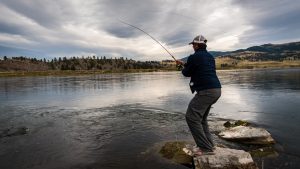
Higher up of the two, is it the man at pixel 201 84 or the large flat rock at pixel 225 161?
the man at pixel 201 84

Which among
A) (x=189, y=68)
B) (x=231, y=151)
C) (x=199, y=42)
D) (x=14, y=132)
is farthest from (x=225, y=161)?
(x=14, y=132)

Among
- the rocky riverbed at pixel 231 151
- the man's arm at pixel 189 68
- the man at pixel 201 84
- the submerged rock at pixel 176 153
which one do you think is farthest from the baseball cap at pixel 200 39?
the submerged rock at pixel 176 153

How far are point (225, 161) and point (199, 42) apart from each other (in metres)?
3.27

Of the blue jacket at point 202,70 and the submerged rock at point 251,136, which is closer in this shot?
the blue jacket at point 202,70

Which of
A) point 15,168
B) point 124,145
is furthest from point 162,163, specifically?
point 15,168

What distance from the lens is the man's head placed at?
844cm

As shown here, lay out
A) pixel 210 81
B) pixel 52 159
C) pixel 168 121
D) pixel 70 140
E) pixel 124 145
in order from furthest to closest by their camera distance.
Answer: pixel 168 121, pixel 70 140, pixel 124 145, pixel 52 159, pixel 210 81

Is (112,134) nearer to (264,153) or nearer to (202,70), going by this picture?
(264,153)

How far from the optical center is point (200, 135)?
28.3ft

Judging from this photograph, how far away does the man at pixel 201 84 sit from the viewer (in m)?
8.30

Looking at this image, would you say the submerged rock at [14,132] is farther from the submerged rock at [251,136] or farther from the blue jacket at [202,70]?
the blue jacket at [202,70]

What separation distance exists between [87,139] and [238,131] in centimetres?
592

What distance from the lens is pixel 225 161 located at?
8281 millimetres

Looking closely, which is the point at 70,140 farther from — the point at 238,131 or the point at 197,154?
the point at 238,131
